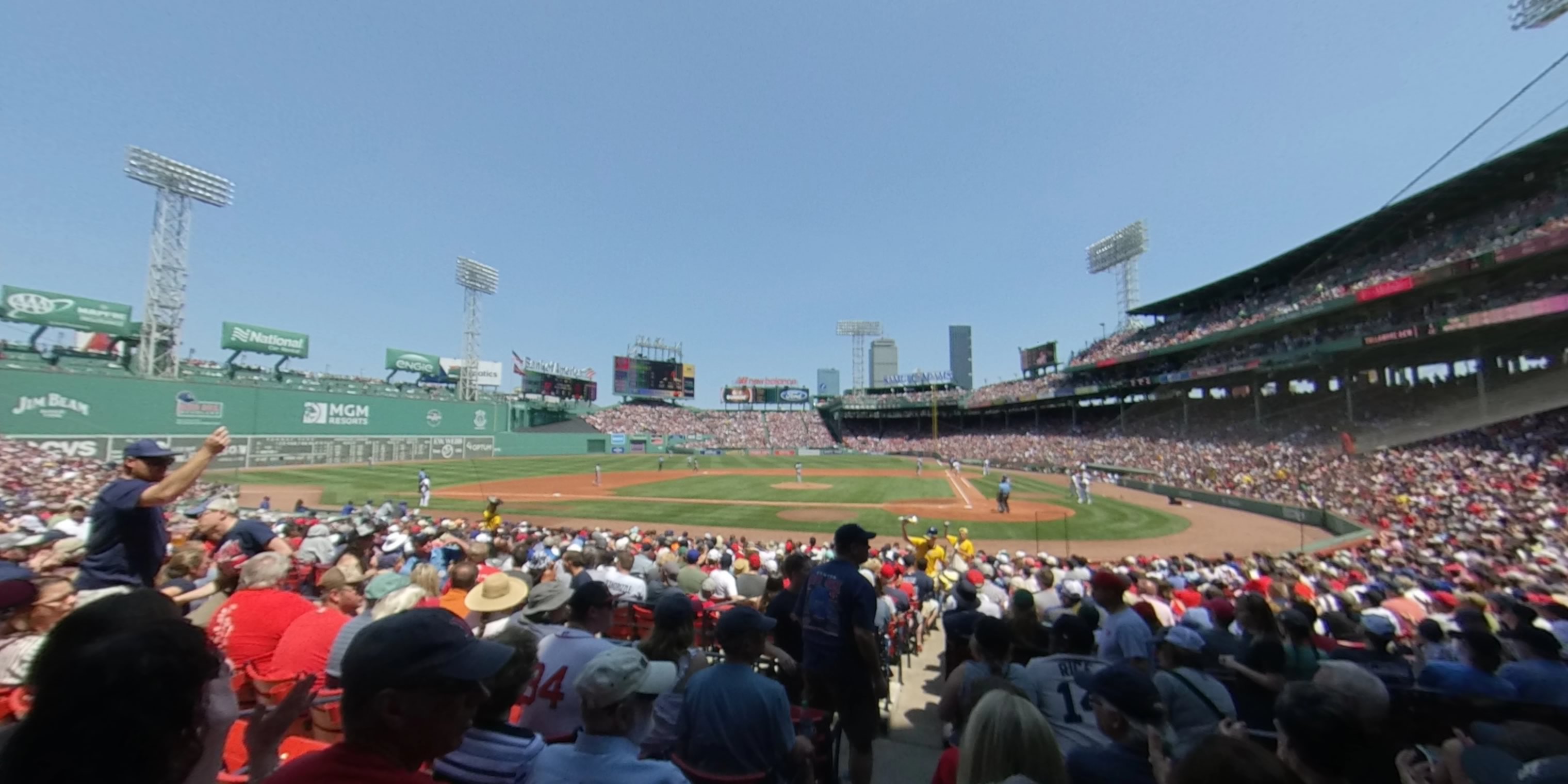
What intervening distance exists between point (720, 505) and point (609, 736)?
85.9 feet

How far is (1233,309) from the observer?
1816 inches

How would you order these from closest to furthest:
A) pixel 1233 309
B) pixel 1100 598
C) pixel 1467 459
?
pixel 1100 598 → pixel 1467 459 → pixel 1233 309

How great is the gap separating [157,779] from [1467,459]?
36183mm

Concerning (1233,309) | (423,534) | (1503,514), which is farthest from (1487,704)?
(1233,309)

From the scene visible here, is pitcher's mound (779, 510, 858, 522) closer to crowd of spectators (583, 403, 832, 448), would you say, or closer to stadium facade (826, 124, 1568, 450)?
stadium facade (826, 124, 1568, 450)

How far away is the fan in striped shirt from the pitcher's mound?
20771 millimetres

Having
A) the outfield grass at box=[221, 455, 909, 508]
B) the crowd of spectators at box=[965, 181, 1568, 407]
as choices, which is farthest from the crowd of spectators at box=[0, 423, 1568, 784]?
the crowd of spectators at box=[965, 181, 1568, 407]

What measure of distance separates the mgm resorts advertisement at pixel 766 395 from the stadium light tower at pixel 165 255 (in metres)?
66.0

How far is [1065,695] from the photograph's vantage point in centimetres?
354

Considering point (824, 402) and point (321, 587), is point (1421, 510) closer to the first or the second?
point (321, 587)

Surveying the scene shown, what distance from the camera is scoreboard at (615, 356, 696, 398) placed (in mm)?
87812

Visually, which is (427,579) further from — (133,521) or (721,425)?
(721,425)

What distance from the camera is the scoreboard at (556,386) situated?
76.2 m

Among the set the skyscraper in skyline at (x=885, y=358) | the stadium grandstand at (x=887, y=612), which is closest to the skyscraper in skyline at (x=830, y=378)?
the skyscraper in skyline at (x=885, y=358)
